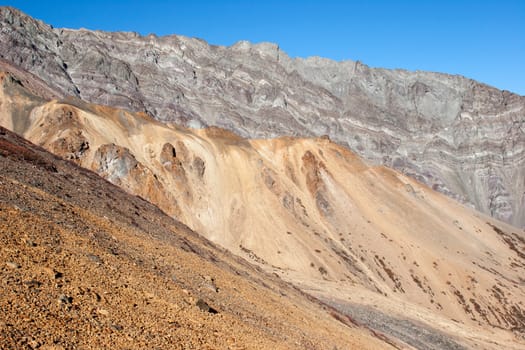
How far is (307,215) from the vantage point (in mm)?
67938

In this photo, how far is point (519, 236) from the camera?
9081 cm

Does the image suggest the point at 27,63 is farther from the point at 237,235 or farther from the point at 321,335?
the point at 321,335

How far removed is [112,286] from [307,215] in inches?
2197

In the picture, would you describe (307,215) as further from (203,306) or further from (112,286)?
(112,286)

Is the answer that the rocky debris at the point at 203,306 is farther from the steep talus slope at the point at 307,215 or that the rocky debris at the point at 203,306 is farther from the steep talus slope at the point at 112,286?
the steep talus slope at the point at 307,215

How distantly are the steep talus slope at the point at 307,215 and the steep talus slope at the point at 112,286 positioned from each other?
74.6 feet

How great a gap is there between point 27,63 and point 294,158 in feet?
446

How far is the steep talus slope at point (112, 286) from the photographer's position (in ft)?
34.3

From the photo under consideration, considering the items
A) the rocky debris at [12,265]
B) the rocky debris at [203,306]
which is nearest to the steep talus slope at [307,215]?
the rocky debris at [203,306]

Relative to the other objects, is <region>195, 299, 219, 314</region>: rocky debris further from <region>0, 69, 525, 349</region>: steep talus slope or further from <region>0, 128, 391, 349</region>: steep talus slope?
<region>0, 69, 525, 349</region>: steep talus slope

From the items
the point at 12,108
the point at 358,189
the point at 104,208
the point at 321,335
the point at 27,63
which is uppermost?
the point at 27,63

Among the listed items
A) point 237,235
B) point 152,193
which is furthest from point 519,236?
point 152,193

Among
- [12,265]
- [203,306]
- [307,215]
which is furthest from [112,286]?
[307,215]

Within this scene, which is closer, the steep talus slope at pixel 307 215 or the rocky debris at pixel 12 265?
the rocky debris at pixel 12 265
